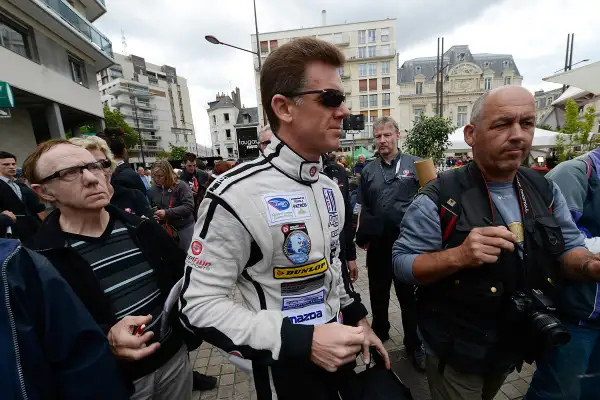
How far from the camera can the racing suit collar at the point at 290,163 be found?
1.23 metres

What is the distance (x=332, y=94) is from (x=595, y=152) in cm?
189

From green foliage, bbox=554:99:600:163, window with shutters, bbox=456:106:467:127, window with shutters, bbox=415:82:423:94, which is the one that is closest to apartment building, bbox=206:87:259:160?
window with shutters, bbox=415:82:423:94

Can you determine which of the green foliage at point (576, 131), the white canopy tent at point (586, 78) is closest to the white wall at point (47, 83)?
the white canopy tent at point (586, 78)

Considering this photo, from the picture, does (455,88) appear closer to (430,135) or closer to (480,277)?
(430,135)

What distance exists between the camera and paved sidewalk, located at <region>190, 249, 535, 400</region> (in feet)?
8.38

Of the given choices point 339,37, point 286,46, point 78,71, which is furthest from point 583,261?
point 339,37

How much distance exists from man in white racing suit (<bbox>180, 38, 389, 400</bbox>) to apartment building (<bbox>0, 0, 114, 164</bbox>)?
13.8m

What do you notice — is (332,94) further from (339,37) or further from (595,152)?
(339,37)

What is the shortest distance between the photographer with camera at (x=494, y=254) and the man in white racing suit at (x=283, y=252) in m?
0.51

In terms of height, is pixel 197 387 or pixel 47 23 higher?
pixel 47 23

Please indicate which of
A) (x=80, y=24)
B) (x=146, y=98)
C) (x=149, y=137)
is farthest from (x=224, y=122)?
(x=80, y=24)

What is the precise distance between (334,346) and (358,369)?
225 centimetres

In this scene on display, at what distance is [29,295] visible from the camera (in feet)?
2.94

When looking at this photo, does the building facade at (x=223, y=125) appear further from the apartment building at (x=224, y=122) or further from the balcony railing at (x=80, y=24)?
the balcony railing at (x=80, y=24)
